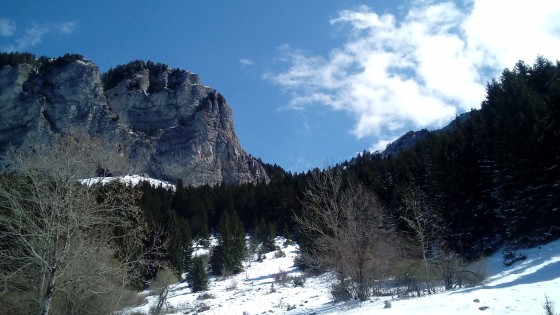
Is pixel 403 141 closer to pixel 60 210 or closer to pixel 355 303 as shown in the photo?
pixel 355 303

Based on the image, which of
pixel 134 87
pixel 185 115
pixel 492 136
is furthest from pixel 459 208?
pixel 134 87

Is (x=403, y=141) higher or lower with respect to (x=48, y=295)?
higher

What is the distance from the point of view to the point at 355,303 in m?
21.2

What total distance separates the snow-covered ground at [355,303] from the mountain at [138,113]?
228 feet

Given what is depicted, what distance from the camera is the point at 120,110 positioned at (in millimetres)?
131000

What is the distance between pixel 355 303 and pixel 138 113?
123m

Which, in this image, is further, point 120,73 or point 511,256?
point 120,73

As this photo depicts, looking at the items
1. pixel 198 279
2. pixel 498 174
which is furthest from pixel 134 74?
pixel 498 174

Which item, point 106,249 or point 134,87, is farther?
point 134,87

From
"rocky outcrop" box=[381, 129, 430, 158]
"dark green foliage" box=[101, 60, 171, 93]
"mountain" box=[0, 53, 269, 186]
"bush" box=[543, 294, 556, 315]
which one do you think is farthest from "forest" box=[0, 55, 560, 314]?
"rocky outcrop" box=[381, 129, 430, 158]

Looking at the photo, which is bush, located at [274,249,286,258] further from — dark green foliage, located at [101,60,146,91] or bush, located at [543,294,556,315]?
dark green foliage, located at [101,60,146,91]

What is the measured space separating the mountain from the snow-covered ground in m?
69.6

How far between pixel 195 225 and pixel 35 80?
8451 centimetres

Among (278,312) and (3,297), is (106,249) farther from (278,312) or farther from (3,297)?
(278,312)
